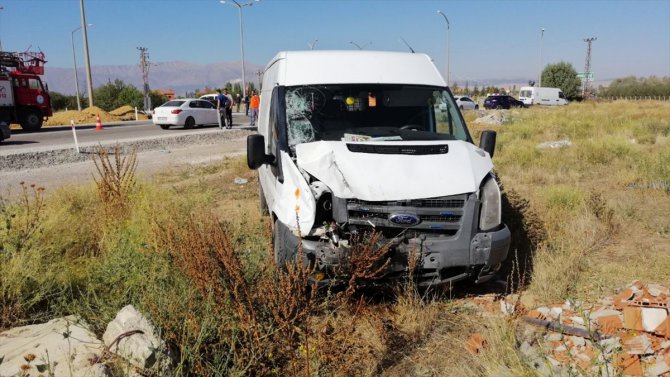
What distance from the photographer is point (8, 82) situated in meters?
24.0

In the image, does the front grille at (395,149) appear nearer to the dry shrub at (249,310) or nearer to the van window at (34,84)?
the dry shrub at (249,310)

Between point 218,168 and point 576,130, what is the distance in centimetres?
1323

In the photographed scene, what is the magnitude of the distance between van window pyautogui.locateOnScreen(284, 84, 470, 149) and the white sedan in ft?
70.4

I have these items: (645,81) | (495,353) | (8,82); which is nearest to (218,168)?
(495,353)

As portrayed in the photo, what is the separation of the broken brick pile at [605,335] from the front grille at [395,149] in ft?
4.88

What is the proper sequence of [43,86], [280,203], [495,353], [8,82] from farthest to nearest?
1. [43,86]
2. [8,82]
3. [280,203]
4. [495,353]

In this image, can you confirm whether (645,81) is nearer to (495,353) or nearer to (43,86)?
(43,86)

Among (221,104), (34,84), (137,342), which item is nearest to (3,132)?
(34,84)

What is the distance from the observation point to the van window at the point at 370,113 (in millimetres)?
5172

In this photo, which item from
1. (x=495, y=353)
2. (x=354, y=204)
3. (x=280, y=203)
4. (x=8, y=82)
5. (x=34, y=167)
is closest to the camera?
(x=495, y=353)

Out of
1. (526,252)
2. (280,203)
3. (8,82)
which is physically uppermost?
(8,82)

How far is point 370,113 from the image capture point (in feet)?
18.3

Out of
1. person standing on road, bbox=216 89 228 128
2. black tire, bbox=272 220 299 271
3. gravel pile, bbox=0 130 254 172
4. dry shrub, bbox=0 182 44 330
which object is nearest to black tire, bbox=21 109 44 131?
person standing on road, bbox=216 89 228 128

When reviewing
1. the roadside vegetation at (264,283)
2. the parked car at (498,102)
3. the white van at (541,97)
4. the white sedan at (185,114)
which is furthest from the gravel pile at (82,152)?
the white van at (541,97)
